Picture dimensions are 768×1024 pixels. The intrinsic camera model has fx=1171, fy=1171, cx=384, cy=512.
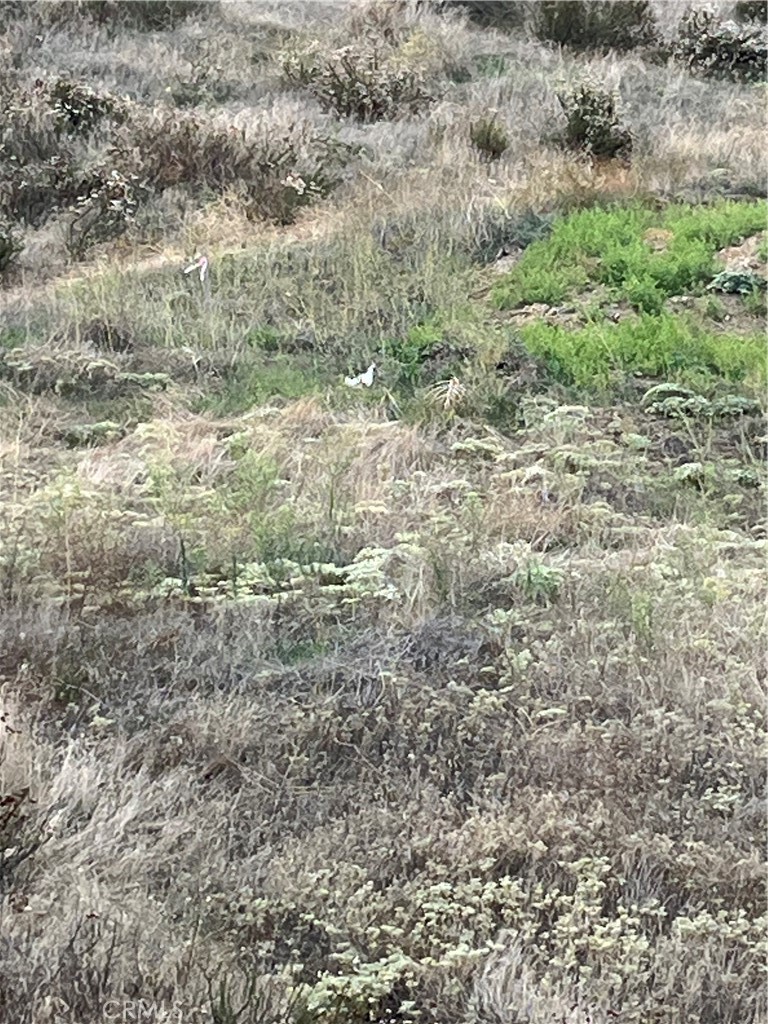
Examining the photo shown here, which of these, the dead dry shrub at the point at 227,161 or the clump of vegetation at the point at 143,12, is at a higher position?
the clump of vegetation at the point at 143,12

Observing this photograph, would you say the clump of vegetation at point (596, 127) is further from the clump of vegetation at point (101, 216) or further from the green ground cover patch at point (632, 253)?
the clump of vegetation at point (101, 216)

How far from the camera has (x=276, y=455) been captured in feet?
Result: 16.3

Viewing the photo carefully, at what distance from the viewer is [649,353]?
599 cm

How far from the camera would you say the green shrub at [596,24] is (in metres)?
13.1

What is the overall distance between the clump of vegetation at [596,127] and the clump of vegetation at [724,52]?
138 inches

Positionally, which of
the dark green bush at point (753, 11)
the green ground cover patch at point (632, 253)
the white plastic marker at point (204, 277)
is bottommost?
the white plastic marker at point (204, 277)

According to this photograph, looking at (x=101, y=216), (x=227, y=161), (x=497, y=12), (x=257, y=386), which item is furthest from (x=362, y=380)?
(x=497, y=12)

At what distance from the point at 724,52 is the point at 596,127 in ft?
13.5

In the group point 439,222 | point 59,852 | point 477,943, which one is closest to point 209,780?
point 59,852

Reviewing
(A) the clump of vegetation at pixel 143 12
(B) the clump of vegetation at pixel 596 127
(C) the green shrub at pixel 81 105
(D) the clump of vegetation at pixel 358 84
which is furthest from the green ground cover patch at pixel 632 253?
(A) the clump of vegetation at pixel 143 12

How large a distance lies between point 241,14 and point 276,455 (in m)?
10.6

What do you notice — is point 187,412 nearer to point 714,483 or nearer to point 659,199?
point 714,483

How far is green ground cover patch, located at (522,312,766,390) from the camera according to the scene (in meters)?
5.83

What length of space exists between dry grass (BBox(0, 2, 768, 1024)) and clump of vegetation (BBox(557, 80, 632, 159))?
2.49 metres
